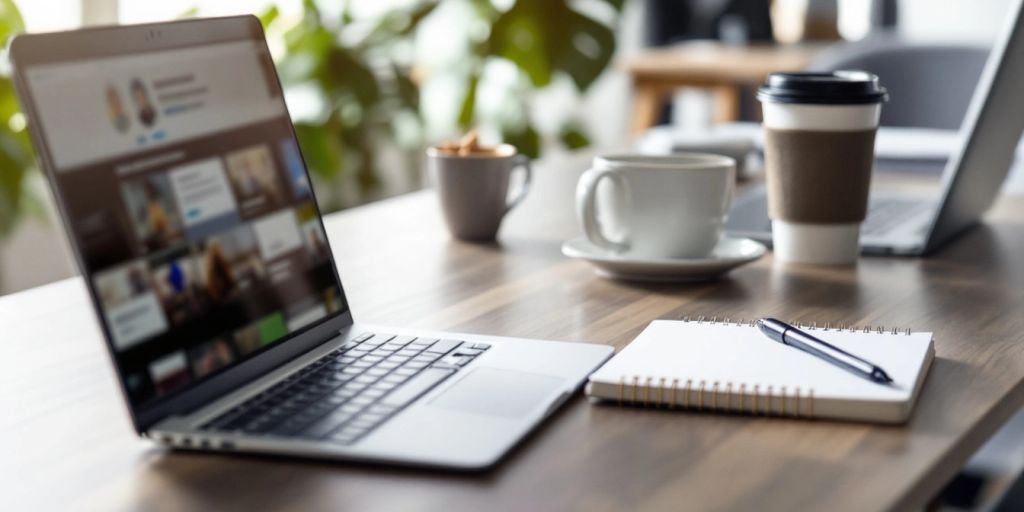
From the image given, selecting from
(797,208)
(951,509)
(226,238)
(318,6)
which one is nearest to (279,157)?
(226,238)

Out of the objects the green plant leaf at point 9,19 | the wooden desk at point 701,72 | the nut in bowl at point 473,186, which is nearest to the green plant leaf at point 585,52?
the wooden desk at point 701,72

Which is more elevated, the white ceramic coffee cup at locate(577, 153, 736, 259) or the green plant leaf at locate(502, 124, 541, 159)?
the white ceramic coffee cup at locate(577, 153, 736, 259)

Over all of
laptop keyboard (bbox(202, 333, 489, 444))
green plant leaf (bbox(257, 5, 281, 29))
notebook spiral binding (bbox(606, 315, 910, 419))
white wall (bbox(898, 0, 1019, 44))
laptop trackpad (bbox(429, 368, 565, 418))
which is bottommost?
white wall (bbox(898, 0, 1019, 44))

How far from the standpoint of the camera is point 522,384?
72 centimetres

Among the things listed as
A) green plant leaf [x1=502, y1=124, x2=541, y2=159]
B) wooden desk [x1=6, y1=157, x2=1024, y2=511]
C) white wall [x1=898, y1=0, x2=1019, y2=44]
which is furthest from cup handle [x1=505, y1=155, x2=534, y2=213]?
white wall [x1=898, y1=0, x2=1019, y2=44]

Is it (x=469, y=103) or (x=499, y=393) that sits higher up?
(x=469, y=103)

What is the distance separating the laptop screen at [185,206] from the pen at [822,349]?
0.30 m

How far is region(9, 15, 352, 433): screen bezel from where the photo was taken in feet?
2.04

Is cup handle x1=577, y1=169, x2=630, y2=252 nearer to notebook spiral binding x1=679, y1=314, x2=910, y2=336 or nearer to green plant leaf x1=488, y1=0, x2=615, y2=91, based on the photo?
notebook spiral binding x1=679, y1=314, x2=910, y2=336

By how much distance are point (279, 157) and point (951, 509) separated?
4.88 feet

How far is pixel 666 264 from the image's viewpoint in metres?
1.02

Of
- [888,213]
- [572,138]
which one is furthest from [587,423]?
[572,138]

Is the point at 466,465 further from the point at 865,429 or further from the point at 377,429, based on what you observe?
the point at 865,429

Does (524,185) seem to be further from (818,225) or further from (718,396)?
(718,396)
